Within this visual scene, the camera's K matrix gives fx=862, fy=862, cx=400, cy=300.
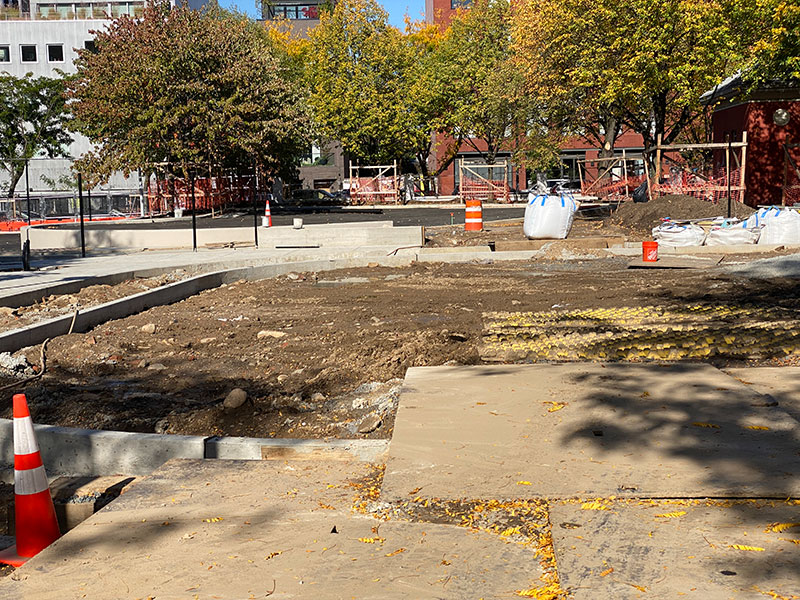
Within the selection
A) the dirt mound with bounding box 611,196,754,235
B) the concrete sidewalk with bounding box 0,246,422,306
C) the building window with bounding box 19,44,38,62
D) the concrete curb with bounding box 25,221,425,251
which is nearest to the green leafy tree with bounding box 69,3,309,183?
the concrete curb with bounding box 25,221,425,251

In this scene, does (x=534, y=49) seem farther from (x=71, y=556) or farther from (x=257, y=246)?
(x=71, y=556)

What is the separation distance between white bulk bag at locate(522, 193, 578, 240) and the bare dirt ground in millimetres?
9104

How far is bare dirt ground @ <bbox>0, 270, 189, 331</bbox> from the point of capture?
10789 mm

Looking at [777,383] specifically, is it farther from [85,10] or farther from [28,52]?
[85,10]

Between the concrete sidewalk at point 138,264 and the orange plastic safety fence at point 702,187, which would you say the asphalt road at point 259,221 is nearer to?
the orange plastic safety fence at point 702,187

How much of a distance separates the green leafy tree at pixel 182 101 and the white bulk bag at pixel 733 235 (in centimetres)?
2284

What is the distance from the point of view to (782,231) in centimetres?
1848

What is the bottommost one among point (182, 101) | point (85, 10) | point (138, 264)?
point (138, 264)

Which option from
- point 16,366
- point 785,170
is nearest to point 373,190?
point 785,170

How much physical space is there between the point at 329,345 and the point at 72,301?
5318mm

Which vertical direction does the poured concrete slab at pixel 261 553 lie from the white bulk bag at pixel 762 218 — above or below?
below

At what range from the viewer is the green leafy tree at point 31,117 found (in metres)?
57.1

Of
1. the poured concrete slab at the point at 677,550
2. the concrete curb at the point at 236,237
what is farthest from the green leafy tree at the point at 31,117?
the poured concrete slab at the point at 677,550

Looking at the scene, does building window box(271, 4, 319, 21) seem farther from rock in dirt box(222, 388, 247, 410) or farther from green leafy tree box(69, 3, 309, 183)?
rock in dirt box(222, 388, 247, 410)
